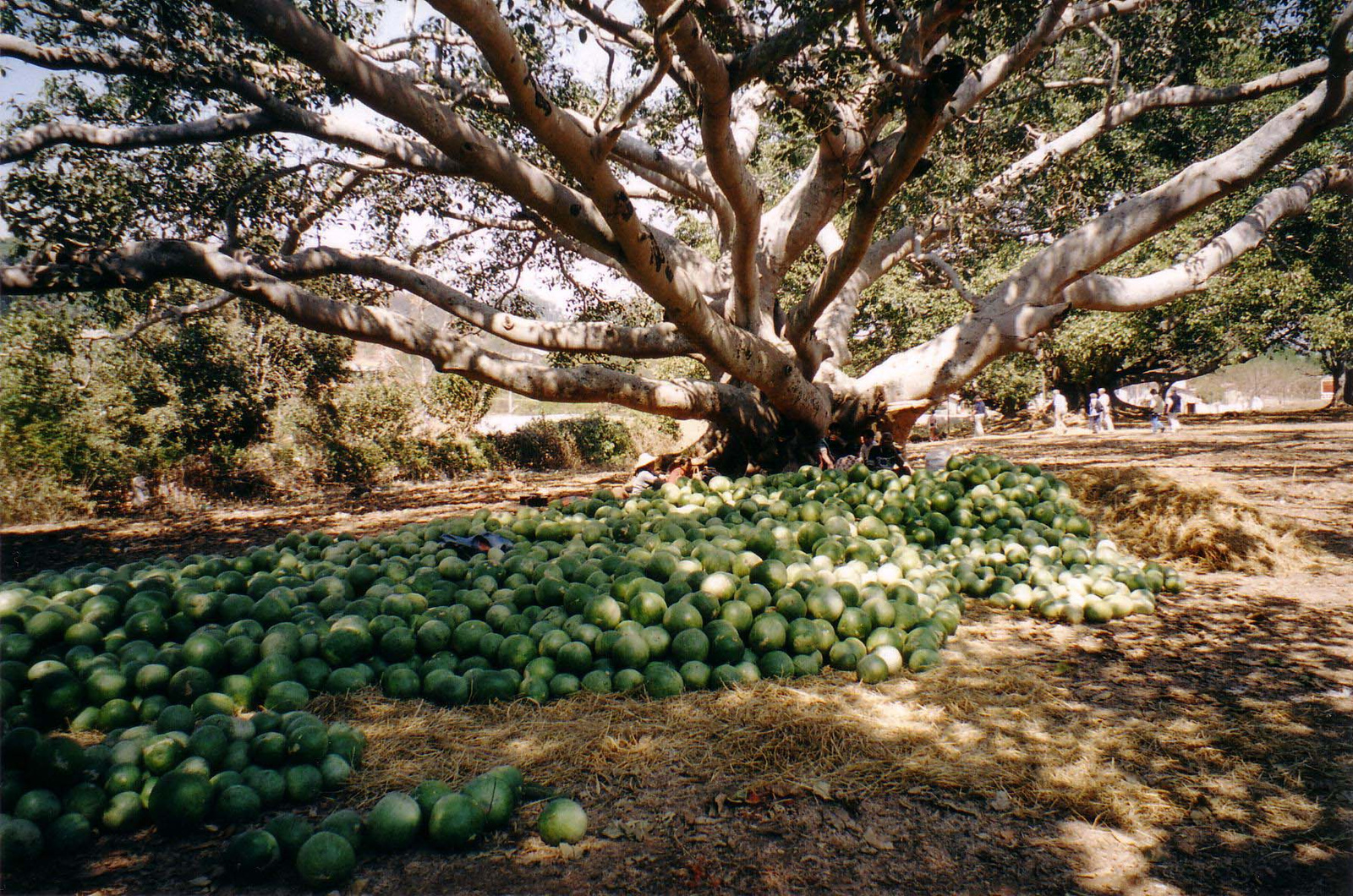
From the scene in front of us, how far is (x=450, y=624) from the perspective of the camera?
11.5ft

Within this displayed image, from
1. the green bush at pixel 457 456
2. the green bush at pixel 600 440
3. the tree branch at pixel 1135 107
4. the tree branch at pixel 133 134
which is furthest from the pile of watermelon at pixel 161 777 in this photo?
the green bush at pixel 600 440

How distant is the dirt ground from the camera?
1940mm

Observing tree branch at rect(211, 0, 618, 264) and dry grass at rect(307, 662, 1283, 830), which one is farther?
tree branch at rect(211, 0, 618, 264)

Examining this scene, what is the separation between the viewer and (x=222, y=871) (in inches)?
79.0

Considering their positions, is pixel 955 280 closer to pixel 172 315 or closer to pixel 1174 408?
pixel 172 315

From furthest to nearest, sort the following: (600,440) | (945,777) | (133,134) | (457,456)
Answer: (600,440)
(457,456)
(133,134)
(945,777)

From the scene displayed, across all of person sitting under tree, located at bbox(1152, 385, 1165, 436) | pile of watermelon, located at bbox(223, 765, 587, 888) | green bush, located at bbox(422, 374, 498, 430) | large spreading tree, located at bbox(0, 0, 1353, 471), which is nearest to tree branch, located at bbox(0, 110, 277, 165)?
large spreading tree, located at bbox(0, 0, 1353, 471)

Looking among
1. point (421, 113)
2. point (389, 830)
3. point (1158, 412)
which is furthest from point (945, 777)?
point (1158, 412)

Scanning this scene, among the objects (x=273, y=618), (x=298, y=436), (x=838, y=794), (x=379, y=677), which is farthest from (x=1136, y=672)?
(x=298, y=436)

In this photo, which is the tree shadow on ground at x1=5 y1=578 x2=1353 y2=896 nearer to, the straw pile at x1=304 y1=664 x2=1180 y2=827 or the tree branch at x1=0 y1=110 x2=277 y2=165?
the straw pile at x1=304 y1=664 x2=1180 y2=827

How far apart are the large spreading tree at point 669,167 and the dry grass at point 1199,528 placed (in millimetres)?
3192

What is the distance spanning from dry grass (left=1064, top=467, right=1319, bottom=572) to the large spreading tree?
319 centimetres

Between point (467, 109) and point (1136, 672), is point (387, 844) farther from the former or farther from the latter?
point (467, 109)

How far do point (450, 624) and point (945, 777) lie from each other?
Result: 2400 mm
